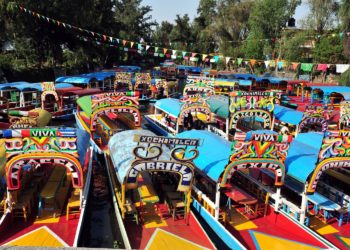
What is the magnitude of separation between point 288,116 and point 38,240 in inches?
630

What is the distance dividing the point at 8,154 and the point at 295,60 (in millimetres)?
46249

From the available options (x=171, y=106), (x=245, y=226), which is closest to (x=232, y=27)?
(x=171, y=106)

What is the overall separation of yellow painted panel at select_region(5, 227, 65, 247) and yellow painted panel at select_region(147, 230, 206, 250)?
A: 263cm

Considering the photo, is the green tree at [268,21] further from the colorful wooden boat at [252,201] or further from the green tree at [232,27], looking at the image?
the colorful wooden boat at [252,201]

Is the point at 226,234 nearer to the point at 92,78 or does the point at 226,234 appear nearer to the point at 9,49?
the point at 92,78

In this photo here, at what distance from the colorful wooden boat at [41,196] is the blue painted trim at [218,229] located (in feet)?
13.1

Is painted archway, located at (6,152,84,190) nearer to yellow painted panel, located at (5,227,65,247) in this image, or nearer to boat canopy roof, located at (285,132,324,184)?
yellow painted panel, located at (5,227,65,247)

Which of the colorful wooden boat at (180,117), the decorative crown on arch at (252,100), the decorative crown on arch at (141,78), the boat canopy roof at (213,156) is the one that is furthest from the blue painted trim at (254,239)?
the decorative crown on arch at (141,78)

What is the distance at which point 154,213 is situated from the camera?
12.0 metres

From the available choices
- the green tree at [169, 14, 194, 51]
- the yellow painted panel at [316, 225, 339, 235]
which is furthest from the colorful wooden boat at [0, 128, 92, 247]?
the green tree at [169, 14, 194, 51]

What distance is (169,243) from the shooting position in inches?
404

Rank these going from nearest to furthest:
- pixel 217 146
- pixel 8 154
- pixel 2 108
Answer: pixel 8 154, pixel 217 146, pixel 2 108

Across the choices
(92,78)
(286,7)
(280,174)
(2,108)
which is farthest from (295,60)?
(280,174)

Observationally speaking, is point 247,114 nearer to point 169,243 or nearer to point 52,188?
point 169,243
